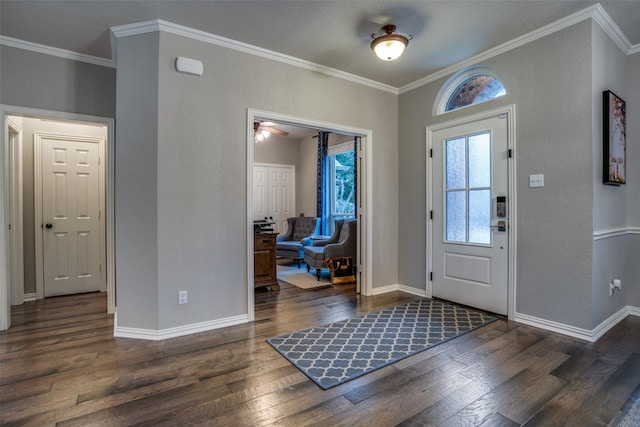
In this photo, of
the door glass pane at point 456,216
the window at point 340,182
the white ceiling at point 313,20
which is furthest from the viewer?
the window at point 340,182

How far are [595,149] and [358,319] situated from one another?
8.42 ft

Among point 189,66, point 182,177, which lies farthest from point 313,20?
point 182,177

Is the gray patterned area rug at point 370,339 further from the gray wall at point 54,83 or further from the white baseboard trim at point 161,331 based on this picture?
the gray wall at point 54,83

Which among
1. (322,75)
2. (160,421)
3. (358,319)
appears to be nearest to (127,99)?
(322,75)

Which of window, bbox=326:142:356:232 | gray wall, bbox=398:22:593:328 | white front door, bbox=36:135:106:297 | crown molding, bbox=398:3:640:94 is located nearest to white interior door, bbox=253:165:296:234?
window, bbox=326:142:356:232

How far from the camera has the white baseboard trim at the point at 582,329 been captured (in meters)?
2.78

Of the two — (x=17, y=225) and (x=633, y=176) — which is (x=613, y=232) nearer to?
(x=633, y=176)

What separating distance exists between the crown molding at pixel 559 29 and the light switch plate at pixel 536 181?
1.27 metres

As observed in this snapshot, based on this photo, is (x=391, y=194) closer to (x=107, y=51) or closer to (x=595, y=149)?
(x=595, y=149)

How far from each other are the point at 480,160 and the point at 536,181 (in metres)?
0.62

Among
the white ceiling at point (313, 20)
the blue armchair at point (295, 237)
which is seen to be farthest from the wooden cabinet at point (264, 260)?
the white ceiling at point (313, 20)

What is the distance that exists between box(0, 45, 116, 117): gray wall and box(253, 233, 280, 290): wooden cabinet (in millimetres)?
2235

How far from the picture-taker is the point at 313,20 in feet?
9.29

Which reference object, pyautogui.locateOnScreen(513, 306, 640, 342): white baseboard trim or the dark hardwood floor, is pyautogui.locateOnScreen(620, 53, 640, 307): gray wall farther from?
the dark hardwood floor
